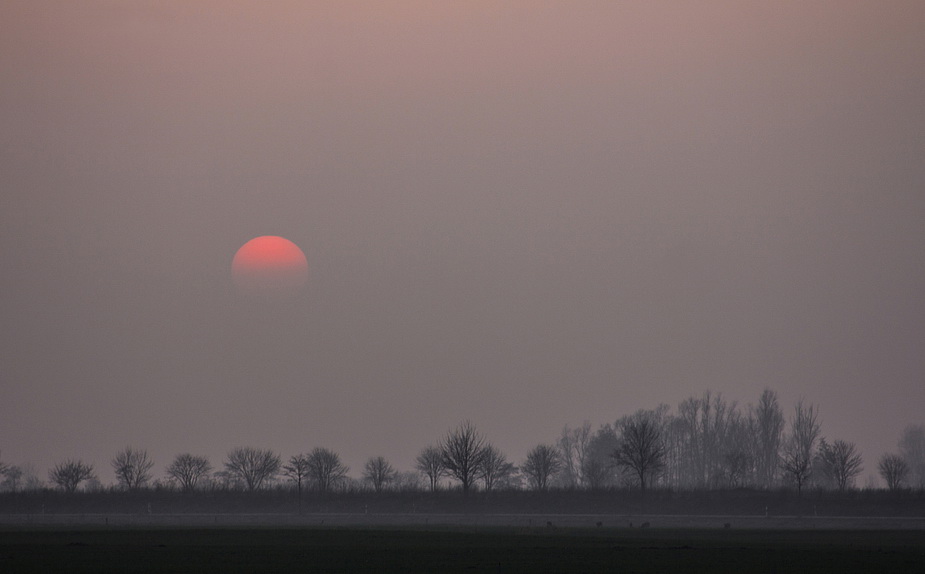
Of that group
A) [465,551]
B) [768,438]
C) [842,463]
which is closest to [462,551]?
[465,551]

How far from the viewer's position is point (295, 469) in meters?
127

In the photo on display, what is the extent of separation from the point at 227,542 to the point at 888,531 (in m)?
40.8

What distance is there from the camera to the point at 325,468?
141 meters

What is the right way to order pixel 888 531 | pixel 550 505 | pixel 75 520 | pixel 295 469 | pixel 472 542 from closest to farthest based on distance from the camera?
pixel 472 542 < pixel 888 531 < pixel 75 520 < pixel 550 505 < pixel 295 469

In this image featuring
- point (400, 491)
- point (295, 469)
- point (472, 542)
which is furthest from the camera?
point (295, 469)

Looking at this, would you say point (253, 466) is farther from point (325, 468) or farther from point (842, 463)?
point (842, 463)

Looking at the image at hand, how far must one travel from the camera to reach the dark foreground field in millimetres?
37312

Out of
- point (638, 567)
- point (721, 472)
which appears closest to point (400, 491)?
point (638, 567)

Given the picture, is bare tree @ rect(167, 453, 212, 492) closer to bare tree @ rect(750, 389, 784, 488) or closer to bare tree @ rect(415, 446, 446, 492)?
bare tree @ rect(415, 446, 446, 492)

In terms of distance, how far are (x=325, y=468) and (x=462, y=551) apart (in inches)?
3895

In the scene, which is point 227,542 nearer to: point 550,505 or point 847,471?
point 550,505

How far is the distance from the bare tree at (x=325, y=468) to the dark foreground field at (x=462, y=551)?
247 ft

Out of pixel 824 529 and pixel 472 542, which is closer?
pixel 472 542

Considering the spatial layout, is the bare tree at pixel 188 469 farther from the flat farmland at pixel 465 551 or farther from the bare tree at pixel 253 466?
the flat farmland at pixel 465 551
